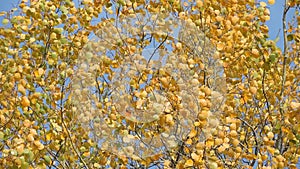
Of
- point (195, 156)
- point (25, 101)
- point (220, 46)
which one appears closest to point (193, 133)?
point (195, 156)

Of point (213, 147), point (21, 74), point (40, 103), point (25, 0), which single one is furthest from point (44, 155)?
point (25, 0)

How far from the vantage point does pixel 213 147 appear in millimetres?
4648

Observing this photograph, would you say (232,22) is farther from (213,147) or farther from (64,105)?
(64,105)

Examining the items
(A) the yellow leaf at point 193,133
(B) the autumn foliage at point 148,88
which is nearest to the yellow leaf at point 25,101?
(B) the autumn foliage at point 148,88

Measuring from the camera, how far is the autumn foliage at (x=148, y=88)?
4531 mm

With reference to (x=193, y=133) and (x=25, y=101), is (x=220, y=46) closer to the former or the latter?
(x=193, y=133)

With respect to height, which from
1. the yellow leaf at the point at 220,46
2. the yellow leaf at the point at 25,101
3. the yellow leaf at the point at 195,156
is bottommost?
the yellow leaf at the point at 195,156

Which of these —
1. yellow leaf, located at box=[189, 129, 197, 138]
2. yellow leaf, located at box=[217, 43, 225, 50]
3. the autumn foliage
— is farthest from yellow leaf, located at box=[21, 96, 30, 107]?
yellow leaf, located at box=[217, 43, 225, 50]

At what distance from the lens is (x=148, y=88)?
470 centimetres

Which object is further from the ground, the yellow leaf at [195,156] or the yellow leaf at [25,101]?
the yellow leaf at [25,101]

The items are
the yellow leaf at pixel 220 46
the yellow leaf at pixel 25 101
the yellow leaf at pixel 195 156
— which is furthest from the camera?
the yellow leaf at pixel 220 46

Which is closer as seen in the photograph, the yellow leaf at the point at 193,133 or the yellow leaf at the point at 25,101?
the yellow leaf at the point at 193,133

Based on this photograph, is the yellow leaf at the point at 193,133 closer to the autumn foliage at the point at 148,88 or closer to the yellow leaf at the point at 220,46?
the autumn foliage at the point at 148,88

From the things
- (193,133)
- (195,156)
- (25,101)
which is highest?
(25,101)
